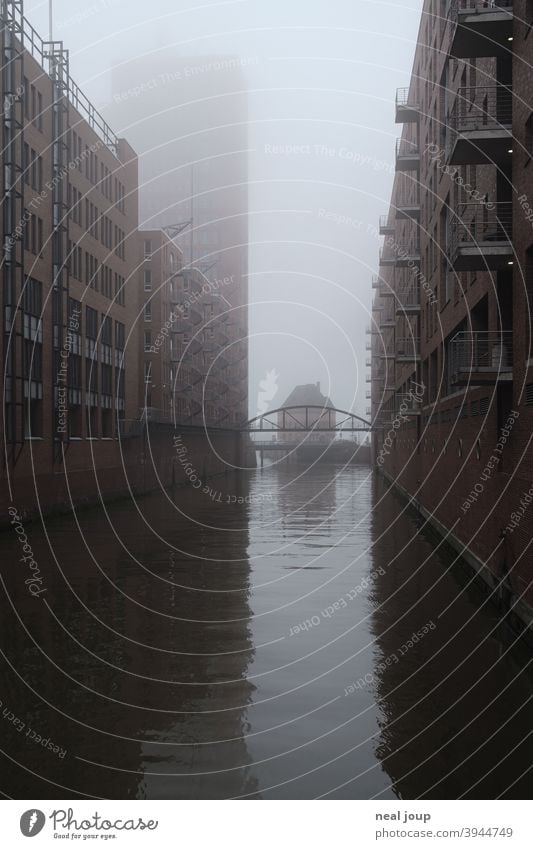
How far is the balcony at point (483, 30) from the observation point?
677 inches

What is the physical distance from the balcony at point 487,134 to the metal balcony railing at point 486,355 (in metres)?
3.73

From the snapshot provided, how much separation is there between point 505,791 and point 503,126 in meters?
13.4

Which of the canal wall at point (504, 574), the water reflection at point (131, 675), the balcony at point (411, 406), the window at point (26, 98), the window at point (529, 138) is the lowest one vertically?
the water reflection at point (131, 675)

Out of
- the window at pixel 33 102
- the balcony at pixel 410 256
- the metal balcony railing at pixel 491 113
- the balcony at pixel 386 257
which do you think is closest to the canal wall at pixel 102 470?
the window at pixel 33 102

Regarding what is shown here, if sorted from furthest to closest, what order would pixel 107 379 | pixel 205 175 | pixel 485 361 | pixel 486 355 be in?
pixel 205 175, pixel 107 379, pixel 485 361, pixel 486 355

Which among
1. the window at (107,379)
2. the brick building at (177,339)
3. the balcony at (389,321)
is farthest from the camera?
the brick building at (177,339)

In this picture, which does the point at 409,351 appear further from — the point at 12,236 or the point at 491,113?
the point at 491,113

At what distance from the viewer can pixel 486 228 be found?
21.3 meters

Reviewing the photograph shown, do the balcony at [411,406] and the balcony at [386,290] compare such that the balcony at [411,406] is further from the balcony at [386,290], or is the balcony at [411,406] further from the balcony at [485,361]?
the balcony at [386,290]

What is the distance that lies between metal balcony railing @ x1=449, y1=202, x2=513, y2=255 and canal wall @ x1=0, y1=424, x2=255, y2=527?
57.4 ft

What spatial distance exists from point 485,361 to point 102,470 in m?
27.1

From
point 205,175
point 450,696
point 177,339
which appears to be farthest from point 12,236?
point 205,175

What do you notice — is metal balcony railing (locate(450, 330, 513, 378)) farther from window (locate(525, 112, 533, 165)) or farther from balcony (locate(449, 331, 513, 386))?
window (locate(525, 112, 533, 165))

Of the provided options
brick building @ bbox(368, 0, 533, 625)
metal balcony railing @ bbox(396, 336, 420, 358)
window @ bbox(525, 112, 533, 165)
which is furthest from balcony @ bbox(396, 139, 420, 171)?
window @ bbox(525, 112, 533, 165)
